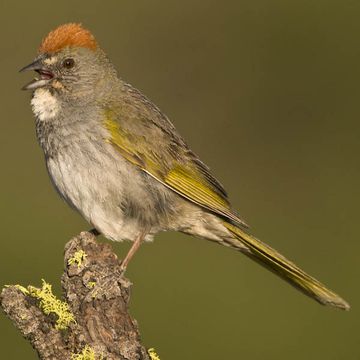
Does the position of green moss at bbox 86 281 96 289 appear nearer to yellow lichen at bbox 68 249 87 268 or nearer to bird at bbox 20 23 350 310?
yellow lichen at bbox 68 249 87 268

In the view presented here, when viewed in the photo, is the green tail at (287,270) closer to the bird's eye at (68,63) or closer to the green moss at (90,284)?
the bird's eye at (68,63)

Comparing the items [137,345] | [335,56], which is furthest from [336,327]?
[335,56]

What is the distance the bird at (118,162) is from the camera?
6.90m

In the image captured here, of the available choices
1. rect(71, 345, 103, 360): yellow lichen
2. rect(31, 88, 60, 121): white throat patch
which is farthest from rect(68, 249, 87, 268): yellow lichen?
rect(31, 88, 60, 121): white throat patch

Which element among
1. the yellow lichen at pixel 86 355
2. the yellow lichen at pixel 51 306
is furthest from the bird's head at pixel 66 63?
the yellow lichen at pixel 86 355

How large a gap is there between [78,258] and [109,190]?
978 mm

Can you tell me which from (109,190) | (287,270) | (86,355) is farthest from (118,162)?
(86,355)

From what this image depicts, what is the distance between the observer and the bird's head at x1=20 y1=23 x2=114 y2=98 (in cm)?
709

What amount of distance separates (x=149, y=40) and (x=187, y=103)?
1.33 meters

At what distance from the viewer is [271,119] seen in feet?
44.0

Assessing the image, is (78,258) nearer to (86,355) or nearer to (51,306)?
(51,306)

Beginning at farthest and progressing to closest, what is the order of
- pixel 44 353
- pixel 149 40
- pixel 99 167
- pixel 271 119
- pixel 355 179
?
1. pixel 149 40
2. pixel 271 119
3. pixel 355 179
4. pixel 99 167
5. pixel 44 353

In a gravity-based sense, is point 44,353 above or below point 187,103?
below

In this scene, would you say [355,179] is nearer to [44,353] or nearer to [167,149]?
[167,149]
